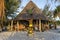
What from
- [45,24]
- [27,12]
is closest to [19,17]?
[27,12]

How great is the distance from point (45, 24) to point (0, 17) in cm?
2657

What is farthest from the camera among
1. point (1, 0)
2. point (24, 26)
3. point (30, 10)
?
point (24, 26)

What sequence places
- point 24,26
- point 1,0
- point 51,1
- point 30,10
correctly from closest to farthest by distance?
point 51,1 → point 1,0 → point 30,10 → point 24,26

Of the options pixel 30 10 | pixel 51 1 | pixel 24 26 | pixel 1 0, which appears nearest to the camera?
pixel 51 1

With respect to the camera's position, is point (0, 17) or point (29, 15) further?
point (29, 15)

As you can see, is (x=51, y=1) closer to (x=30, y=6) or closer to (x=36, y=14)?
(x=36, y=14)

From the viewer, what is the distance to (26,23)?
29984 mm

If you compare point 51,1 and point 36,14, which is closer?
point 51,1

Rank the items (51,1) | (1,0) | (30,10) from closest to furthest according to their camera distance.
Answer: (51,1) → (1,0) → (30,10)

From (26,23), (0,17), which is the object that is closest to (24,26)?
(26,23)

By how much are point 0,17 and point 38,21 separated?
79.7 ft

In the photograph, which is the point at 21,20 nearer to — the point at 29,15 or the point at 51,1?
the point at 29,15

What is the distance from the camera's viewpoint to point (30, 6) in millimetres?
29438

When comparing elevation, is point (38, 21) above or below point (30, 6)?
below
